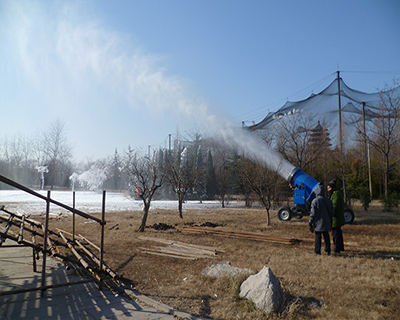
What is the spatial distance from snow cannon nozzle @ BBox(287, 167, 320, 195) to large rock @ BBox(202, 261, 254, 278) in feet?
25.2

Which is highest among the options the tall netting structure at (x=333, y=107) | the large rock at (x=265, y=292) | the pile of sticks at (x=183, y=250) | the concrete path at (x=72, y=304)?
the tall netting structure at (x=333, y=107)

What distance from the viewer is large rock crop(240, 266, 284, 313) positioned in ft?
12.0

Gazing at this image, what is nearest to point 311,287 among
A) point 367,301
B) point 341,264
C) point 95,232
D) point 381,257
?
point 367,301

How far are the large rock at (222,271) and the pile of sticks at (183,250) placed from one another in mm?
1147

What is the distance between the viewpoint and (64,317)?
351 cm

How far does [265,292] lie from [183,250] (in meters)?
3.84

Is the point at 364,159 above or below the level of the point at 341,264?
above

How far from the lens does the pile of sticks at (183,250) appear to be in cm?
686

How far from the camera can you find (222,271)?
523 cm

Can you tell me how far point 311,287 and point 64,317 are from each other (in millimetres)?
3711

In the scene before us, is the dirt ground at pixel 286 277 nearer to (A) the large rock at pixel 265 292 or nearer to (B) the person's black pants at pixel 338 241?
(A) the large rock at pixel 265 292

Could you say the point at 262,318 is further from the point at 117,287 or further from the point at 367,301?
the point at 117,287

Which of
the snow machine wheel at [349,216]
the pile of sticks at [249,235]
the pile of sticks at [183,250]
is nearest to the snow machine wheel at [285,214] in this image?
the snow machine wheel at [349,216]

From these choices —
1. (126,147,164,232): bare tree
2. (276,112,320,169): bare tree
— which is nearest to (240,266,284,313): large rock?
(126,147,164,232): bare tree
